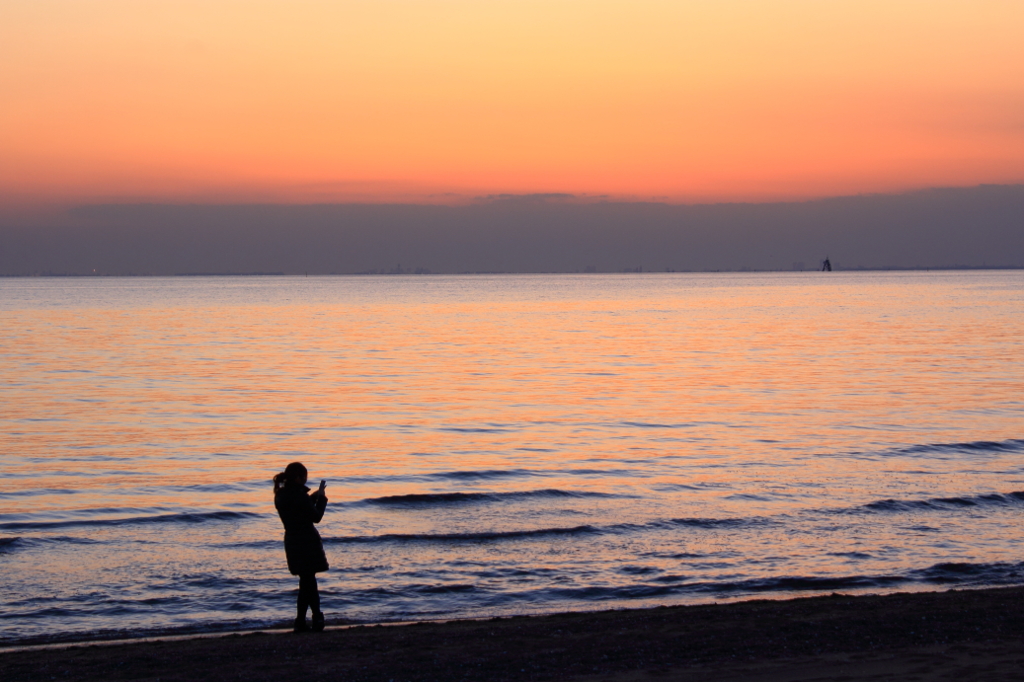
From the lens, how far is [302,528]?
10.2 meters

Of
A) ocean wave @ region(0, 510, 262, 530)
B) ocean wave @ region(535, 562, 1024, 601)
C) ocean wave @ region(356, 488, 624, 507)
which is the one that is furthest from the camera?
ocean wave @ region(356, 488, 624, 507)

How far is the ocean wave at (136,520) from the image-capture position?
16.6 metres

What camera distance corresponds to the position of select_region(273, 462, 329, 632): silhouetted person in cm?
999

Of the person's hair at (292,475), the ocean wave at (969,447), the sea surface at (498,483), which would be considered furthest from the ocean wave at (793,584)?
the ocean wave at (969,447)

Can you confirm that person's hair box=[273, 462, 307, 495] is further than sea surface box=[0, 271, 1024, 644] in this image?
No

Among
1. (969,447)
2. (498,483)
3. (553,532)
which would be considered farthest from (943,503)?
(498,483)

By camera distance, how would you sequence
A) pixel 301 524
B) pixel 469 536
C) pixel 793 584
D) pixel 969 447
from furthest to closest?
A: pixel 969 447 < pixel 469 536 < pixel 793 584 < pixel 301 524

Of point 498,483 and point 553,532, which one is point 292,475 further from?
point 498,483

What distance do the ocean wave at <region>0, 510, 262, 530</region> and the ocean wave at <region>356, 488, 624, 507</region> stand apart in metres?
2.52

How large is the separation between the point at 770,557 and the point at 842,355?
39.6 meters

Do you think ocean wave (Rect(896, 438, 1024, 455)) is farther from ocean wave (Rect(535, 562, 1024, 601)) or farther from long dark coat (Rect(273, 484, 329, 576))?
long dark coat (Rect(273, 484, 329, 576))

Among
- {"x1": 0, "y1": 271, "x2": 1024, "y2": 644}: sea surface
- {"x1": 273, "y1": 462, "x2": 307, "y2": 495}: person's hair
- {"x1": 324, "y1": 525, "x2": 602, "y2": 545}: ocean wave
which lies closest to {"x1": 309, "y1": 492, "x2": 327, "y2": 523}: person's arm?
{"x1": 273, "y1": 462, "x2": 307, "y2": 495}: person's hair

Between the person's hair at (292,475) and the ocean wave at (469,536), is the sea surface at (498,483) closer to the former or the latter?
the ocean wave at (469,536)

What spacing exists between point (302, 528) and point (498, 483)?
10.6 metres
